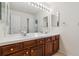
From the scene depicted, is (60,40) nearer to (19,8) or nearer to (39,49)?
(39,49)

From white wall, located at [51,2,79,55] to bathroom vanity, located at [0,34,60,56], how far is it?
0.34 meters

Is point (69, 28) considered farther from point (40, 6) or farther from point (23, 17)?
point (23, 17)

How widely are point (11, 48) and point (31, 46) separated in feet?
1.76

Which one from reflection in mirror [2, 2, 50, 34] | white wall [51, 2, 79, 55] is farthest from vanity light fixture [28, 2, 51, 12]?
white wall [51, 2, 79, 55]

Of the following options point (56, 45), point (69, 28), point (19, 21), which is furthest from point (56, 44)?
point (19, 21)

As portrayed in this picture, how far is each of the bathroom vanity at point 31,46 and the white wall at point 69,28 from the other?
34cm

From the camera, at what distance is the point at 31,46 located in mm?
2078

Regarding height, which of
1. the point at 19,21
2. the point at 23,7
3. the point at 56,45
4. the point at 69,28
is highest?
the point at 23,7

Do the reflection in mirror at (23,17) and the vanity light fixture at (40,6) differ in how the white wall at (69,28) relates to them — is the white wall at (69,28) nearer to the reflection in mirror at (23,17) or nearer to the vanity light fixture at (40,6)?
the vanity light fixture at (40,6)

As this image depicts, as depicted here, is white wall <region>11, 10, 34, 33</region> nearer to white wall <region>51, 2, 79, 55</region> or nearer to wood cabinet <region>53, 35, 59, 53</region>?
wood cabinet <region>53, 35, 59, 53</region>

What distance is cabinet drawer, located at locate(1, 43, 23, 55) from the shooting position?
1540 mm

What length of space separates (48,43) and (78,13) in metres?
1.25

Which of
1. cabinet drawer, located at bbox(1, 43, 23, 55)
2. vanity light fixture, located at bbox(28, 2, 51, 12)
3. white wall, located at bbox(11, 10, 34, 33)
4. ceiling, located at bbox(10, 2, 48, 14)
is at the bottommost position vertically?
cabinet drawer, located at bbox(1, 43, 23, 55)

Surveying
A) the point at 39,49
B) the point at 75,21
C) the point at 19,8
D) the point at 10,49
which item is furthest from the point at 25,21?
the point at 75,21
